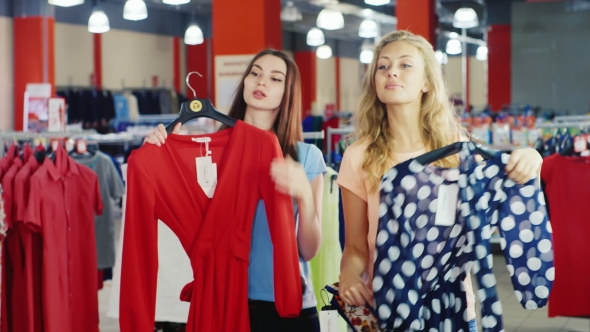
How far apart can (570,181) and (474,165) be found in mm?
3374

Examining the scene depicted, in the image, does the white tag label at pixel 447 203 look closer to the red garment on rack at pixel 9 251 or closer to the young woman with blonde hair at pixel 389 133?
the young woman with blonde hair at pixel 389 133

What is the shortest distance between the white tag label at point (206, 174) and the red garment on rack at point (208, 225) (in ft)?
0.07

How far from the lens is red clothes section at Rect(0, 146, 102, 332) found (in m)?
4.62

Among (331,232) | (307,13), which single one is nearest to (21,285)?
(331,232)

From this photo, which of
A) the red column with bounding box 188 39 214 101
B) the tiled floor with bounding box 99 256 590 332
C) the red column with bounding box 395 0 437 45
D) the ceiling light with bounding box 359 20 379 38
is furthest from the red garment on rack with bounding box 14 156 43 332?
the red column with bounding box 188 39 214 101

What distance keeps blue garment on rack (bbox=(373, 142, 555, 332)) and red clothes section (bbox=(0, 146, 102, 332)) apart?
2.72m

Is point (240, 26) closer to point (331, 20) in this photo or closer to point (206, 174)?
point (331, 20)

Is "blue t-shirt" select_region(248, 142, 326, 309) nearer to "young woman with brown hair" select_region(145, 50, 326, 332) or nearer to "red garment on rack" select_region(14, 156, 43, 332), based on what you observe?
"young woman with brown hair" select_region(145, 50, 326, 332)

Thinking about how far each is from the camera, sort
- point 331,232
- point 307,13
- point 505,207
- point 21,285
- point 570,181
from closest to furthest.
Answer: point 505,207
point 331,232
point 21,285
point 570,181
point 307,13

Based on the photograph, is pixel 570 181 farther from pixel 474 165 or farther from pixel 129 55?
pixel 129 55

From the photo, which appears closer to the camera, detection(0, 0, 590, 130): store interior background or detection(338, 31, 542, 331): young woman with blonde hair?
detection(338, 31, 542, 331): young woman with blonde hair

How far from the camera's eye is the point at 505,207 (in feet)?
7.60

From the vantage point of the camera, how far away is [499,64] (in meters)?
18.5

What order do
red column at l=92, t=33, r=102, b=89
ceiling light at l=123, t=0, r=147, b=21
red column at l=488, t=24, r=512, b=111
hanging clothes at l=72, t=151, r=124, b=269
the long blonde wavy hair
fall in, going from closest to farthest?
the long blonde wavy hair → hanging clothes at l=72, t=151, r=124, b=269 → ceiling light at l=123, t=0, r=147, b=21 → red column at l=488, t=24, r=512, b=111 → red column at l=92, t=33, r=102, b=89
